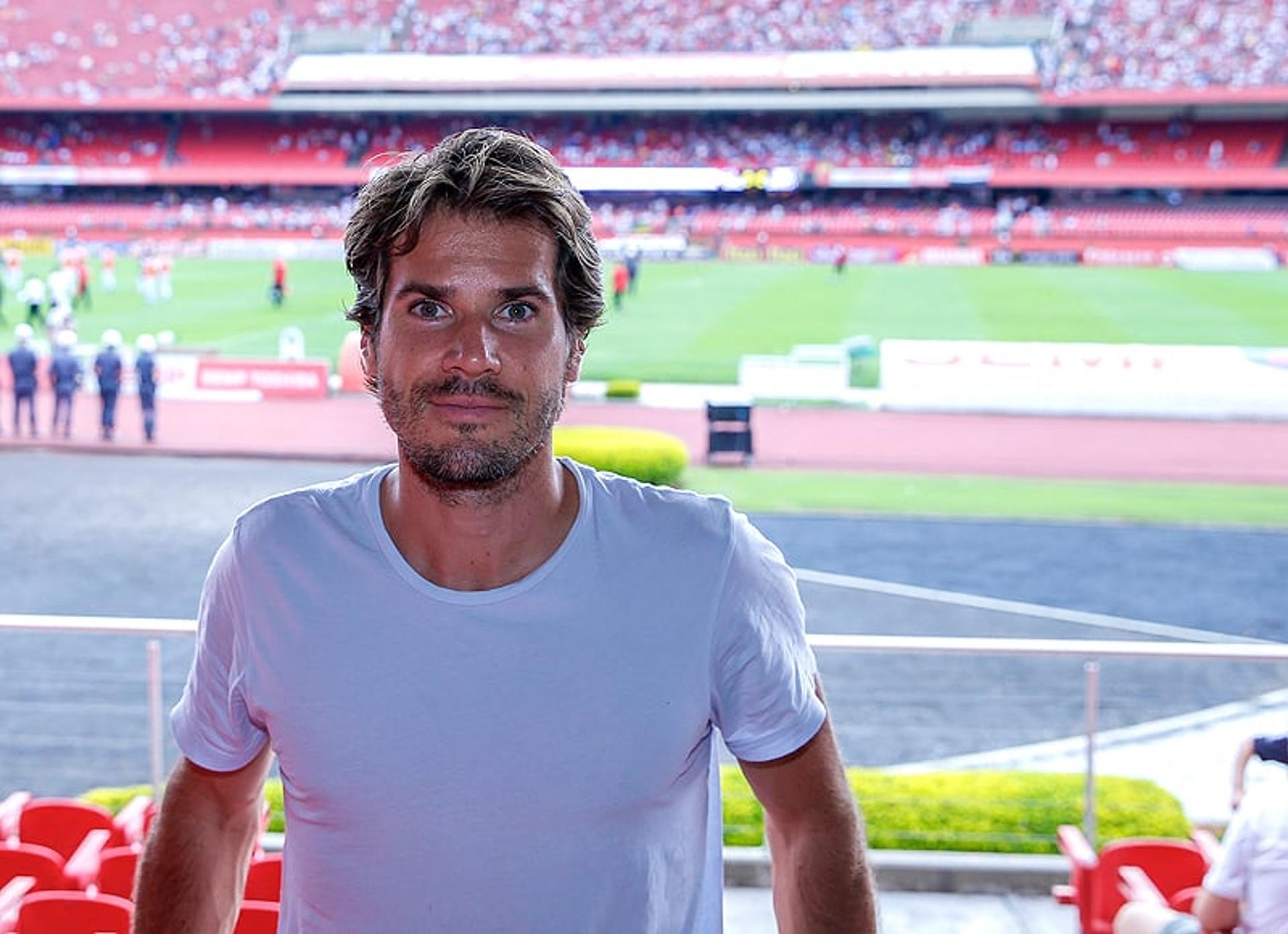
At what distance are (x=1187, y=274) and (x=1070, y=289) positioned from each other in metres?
5.58

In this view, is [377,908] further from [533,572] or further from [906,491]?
[906,491]

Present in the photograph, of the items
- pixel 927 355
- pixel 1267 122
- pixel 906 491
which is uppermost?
pixel 1267 122

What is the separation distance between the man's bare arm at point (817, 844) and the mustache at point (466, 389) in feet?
1.61

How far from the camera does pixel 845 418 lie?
72.4 ft

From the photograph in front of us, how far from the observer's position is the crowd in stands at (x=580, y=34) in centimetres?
5169

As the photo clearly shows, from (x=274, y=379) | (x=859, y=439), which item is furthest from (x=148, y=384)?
(x=859, y=439)

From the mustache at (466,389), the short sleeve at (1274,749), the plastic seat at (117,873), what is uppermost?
the mustache at (466,389)

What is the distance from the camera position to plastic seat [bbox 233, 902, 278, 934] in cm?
307

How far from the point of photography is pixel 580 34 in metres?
55.8

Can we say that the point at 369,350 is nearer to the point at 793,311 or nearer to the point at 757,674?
the point at 757,674

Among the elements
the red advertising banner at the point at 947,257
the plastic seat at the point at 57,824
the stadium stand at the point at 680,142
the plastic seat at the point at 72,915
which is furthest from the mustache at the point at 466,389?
the stadium stand at the point at 680,142

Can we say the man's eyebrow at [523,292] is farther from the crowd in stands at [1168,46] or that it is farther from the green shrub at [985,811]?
the crowd in stands at [1168,46]

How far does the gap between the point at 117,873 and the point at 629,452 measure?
11.5 meters

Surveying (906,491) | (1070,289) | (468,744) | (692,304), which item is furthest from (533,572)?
(1070,289)
